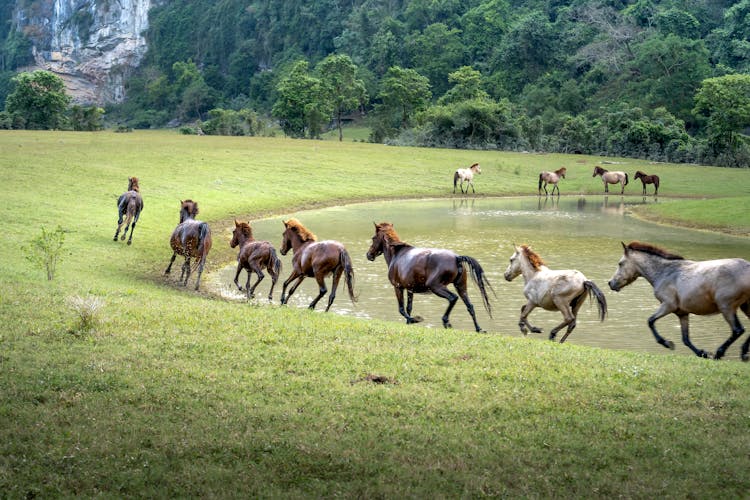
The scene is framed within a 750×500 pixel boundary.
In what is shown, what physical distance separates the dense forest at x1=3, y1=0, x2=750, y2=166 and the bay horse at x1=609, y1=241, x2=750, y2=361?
1986 inches

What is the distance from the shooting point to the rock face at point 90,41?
517 feet

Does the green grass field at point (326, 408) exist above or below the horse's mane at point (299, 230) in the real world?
below

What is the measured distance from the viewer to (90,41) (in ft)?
527

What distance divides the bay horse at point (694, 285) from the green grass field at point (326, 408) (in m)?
0.99

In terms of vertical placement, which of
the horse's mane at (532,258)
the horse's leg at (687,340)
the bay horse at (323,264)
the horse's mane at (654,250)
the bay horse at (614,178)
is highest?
the bay horse at (614,178)

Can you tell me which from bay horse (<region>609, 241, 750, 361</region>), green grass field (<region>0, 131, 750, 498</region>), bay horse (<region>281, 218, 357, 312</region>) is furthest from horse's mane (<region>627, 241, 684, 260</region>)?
bay horse (<region>281, 218, 357, 312</region>)

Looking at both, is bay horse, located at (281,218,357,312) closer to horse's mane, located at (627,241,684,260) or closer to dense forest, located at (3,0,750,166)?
horse's mane, located at (627,241,684,260)

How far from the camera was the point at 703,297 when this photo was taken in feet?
37.6

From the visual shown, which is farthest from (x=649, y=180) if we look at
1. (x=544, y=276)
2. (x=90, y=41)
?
(x=90, y=41)

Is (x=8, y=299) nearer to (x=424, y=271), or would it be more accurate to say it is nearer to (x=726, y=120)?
(x=424, y=271)

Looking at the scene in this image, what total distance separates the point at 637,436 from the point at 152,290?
10.9 m

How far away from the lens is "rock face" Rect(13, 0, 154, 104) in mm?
157625

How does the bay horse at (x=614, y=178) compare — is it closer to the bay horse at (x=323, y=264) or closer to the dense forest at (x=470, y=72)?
the dense forest at (x=470, y=72)

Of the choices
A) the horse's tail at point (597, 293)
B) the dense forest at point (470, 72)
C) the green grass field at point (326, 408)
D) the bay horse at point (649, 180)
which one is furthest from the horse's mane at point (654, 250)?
the dense forest at point (470, 72)
